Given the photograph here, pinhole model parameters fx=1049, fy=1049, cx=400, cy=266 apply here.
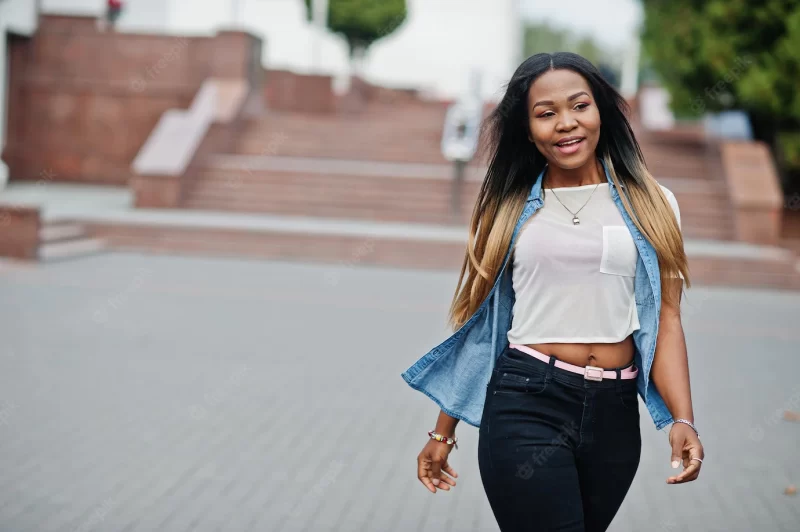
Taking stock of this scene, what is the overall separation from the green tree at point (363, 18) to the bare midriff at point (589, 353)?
3102cm

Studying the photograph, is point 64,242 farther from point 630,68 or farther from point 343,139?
point 630,68

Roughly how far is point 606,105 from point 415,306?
8053 mm

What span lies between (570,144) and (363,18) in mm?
30950

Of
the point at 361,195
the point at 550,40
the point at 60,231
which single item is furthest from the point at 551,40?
the point at 60,231

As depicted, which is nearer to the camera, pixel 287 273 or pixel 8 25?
pixel 287 273

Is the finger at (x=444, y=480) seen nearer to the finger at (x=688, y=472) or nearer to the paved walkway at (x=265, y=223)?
the finger at (x=688, y=472)

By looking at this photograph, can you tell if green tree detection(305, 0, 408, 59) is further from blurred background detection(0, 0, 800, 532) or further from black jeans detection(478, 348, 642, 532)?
black jeans detection(478, 348, 642, 532)

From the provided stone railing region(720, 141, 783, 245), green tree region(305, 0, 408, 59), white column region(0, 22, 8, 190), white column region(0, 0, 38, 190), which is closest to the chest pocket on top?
stone railing region(720, 141, 783, 245)

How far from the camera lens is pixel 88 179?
901 inches

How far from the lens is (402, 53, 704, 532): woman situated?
8.61 ft

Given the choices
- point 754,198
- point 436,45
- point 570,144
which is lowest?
point 754,198

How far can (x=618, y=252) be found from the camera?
274cm

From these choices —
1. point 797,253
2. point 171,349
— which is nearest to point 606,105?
point 171,349

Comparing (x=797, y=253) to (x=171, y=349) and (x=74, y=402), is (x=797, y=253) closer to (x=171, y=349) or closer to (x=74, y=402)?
(x=171, y=349)
